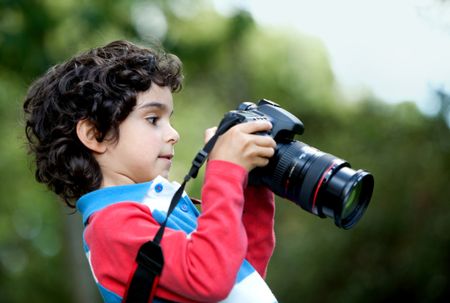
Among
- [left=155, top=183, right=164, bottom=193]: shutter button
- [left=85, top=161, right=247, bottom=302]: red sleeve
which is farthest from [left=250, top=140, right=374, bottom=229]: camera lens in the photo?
[left=155, top=183, right=164, bottom=193]: shutter button

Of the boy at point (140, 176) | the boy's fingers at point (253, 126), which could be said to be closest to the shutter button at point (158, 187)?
the boy at point (140, 176)

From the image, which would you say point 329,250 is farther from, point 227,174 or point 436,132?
point 227,174

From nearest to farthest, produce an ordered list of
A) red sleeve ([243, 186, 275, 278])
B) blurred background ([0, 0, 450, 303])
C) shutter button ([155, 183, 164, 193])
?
shutter button ([155, 183, 164, 193])
red sleeve ([243, 186, 275, 278])
blurred background ([0, 0, 450, 303])

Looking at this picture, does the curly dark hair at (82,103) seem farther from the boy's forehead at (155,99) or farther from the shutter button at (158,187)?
the shutter button at (158,187)

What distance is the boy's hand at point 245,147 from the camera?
1663 millimetres

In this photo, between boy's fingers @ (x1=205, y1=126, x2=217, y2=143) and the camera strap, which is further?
boy's fingers @ (x1=205, y1=126, x2=217, y2=143)

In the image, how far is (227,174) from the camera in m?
1.63

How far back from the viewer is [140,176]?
1833mm

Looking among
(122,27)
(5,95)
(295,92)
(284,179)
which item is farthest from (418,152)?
(295,92)

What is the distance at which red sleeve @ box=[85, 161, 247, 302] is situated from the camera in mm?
1558

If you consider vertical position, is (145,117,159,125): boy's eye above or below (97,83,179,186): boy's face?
above

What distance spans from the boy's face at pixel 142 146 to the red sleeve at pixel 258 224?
10.4 inches

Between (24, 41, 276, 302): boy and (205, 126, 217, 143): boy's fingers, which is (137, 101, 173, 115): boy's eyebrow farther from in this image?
(205, 126, 217, 143): boy's fingers

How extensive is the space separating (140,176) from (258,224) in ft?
1.22
